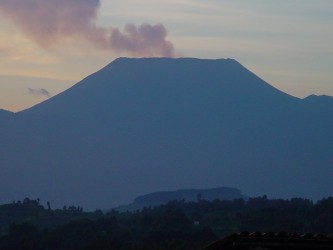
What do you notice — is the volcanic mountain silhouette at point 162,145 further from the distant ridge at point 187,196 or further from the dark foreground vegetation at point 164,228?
the dark foreground vegetation at point 164,228

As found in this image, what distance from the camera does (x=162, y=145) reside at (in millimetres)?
184375

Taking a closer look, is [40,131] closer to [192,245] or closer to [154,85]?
[154,85]

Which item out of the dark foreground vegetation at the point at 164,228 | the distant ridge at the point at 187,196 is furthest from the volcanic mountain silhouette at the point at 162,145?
the dark foreground vegetation at the point at 164,228

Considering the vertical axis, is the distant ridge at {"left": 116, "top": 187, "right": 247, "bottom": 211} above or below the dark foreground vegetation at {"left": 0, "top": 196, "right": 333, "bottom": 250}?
above

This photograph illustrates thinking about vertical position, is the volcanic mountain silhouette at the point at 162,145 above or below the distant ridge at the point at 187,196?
above

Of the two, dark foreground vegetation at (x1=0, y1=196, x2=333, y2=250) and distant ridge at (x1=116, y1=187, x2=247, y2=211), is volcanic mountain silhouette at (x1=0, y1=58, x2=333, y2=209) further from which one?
dark foreground vegetation at (x1=0, y1=196, x2=333, y2=250)

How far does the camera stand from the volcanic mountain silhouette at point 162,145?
16475cm

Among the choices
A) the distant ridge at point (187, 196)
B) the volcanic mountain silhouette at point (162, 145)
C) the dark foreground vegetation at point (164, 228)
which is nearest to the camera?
the dark foreground vegetation at point (164, 228)

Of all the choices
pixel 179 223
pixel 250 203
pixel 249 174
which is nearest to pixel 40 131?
pixel 249 174

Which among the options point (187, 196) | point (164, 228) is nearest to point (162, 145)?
point (187, 196)

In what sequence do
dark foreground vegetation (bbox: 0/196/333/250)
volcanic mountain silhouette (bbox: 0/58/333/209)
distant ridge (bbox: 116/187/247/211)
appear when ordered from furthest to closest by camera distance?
1. volcanic mountain silhouette (bbox: 0/58/333/209)
2. distant ridge (bbox: 116/187/247/211)
3. dark foreground vegetation (bbox: 0/196/333/250)

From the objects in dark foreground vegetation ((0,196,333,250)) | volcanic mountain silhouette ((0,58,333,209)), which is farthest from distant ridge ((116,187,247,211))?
dark foreground vegetation ((0,196,333,250))

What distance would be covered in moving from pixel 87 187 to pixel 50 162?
38.2 ft

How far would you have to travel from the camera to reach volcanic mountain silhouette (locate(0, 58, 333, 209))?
165 metres
